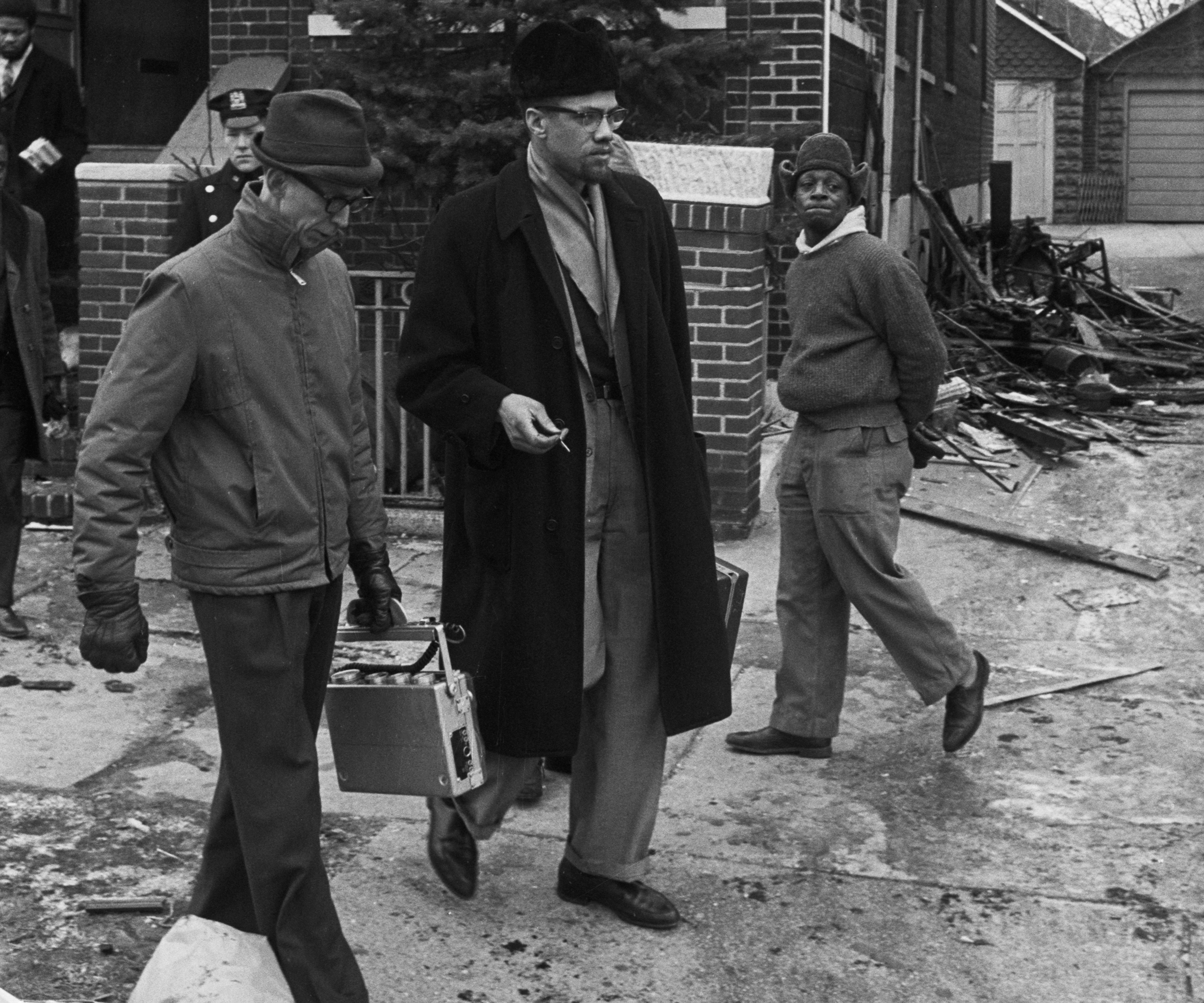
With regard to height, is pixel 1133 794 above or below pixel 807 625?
below

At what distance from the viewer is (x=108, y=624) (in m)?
3.40

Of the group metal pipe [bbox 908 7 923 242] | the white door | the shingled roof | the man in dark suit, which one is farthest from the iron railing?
the shingled roof

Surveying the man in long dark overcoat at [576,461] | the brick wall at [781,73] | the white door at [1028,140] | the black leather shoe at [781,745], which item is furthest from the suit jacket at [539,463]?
the white door at [1028,140]

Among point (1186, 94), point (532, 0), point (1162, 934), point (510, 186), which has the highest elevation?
point (1186, 94)

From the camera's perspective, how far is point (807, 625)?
5.47 m

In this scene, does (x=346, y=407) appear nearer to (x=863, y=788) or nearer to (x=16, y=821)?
(x=16, y=821)

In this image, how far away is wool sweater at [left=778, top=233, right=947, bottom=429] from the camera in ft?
17.1

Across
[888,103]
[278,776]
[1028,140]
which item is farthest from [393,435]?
[1028,140]

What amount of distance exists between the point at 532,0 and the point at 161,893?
5.72 meters

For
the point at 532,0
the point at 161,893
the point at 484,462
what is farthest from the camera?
the point at 532,0

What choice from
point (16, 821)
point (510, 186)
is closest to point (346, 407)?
point (510, 186)

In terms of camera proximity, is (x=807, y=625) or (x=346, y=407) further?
(x=807, y=625)

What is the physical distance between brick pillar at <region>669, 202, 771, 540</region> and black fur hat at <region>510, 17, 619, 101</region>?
386cm

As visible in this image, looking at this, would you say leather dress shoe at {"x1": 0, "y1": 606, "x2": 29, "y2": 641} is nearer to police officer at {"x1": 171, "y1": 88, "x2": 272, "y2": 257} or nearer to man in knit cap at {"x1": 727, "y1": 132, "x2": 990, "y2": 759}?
police officer at {"x1": 171, "y1": 88, "x2": 272, "y2": 257}
